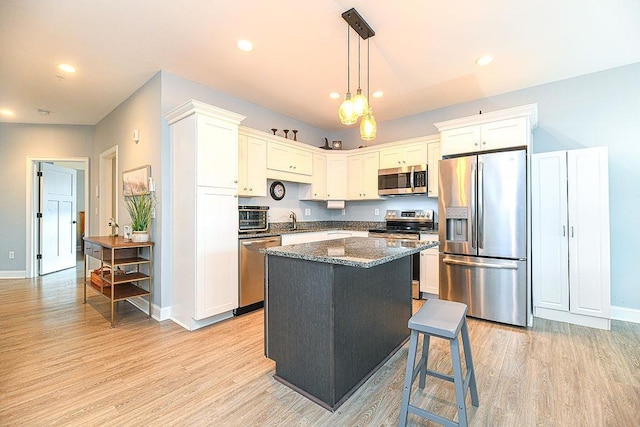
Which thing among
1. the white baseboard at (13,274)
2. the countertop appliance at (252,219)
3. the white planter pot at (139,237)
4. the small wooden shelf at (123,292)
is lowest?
the white baseboard at (13,274)

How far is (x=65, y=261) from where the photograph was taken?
5832 mm

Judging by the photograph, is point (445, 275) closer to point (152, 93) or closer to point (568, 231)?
point (568, 231)

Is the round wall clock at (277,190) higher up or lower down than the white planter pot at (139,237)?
higher up

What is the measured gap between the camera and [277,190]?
4484mm

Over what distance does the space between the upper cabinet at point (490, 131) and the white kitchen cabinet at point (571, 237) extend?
1.31ft

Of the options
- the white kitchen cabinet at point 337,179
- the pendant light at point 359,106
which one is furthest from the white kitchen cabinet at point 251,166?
the pendant light at point 359,106

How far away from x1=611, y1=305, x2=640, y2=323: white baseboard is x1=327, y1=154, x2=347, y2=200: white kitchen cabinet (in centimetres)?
360

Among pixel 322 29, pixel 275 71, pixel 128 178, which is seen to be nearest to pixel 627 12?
pixel 322 29

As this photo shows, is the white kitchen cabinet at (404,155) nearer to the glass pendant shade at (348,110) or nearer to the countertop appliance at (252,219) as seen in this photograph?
the countertop appliance at (252,219)

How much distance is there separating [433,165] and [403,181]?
18.4 inches

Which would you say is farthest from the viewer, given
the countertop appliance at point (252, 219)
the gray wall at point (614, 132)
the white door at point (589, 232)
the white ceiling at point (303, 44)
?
the countertop appliance at point (252, 219)

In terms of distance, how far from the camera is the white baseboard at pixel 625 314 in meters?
3.04

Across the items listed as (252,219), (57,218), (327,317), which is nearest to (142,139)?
(252,219)

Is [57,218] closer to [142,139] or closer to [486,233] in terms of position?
[142,139]
